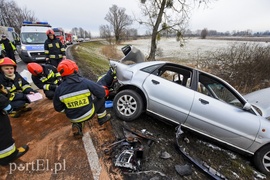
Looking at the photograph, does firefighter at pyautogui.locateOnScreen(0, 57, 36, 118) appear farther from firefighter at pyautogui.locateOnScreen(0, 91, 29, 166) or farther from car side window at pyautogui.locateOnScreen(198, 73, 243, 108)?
car side window at pyautogui.locateOnScreen(198, 73, 243, 108)

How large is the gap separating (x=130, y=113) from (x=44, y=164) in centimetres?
173

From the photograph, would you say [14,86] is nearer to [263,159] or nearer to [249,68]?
[263,159]

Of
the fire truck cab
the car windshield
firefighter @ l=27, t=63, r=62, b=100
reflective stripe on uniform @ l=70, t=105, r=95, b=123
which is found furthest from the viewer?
the car windshield

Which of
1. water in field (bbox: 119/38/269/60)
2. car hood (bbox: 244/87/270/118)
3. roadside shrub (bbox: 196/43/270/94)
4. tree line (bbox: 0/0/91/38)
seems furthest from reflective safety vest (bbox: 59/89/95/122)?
tree line (bbox: 0/0/91/38)

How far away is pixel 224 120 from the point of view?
9.64 ft

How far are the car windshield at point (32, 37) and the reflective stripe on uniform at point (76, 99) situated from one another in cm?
843

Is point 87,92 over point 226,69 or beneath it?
over

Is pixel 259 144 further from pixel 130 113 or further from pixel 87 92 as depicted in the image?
pixel 87 92

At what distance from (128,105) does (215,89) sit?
73.3 inches

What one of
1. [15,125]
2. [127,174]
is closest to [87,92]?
[127,174]

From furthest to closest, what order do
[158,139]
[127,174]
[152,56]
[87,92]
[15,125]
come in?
[152,56], [15,125], [158,139], [87,92], [127,174]

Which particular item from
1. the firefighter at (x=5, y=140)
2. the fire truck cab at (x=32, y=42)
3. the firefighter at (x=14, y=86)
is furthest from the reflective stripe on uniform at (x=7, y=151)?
the fire truck cab at (x=32, y=42)

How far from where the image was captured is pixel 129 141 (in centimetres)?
278

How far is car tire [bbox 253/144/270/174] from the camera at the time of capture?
290 cm
